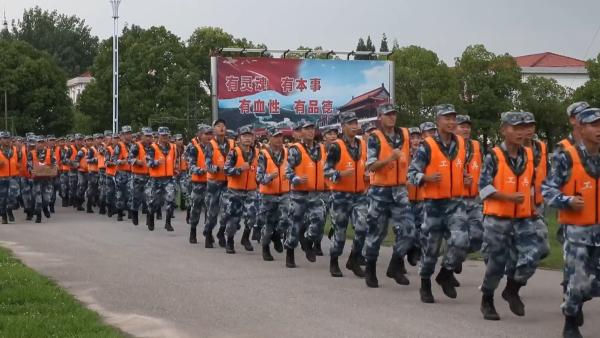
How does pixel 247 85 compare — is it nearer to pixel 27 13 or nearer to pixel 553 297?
pixel 553 297

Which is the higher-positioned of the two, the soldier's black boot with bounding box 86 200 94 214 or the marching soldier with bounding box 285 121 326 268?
the marching soldier with bounding box 285 121 326 268

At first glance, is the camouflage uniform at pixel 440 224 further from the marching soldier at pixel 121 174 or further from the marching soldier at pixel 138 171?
the marching soldier at pixel 121 174

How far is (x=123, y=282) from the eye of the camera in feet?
41.7

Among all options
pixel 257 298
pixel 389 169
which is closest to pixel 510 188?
pixel 389 169

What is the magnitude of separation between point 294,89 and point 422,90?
A: 85.3ft

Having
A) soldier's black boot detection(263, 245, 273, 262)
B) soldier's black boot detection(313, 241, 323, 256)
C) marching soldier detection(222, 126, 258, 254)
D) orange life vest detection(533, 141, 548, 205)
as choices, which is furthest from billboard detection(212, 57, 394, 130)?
orange life vest detection(533, 141, 548, 205)

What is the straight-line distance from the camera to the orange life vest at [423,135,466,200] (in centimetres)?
1078

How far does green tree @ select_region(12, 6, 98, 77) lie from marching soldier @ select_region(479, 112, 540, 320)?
328ft

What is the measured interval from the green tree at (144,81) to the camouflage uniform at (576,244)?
170 feet

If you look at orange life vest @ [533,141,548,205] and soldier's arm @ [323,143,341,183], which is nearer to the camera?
orange life vest @ [533,141,548,205]

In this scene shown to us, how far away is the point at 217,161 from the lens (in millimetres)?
17031

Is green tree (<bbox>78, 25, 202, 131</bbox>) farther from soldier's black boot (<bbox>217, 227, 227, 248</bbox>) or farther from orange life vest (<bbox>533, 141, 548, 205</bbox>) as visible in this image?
orange life vest (<bbox>533, 141, 548, 205</bbox>)

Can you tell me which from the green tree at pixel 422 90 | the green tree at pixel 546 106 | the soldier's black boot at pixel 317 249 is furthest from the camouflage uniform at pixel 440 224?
the green tree at pixel 422 90

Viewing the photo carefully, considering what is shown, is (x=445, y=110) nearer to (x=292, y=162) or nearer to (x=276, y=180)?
(x=292, y=162)
